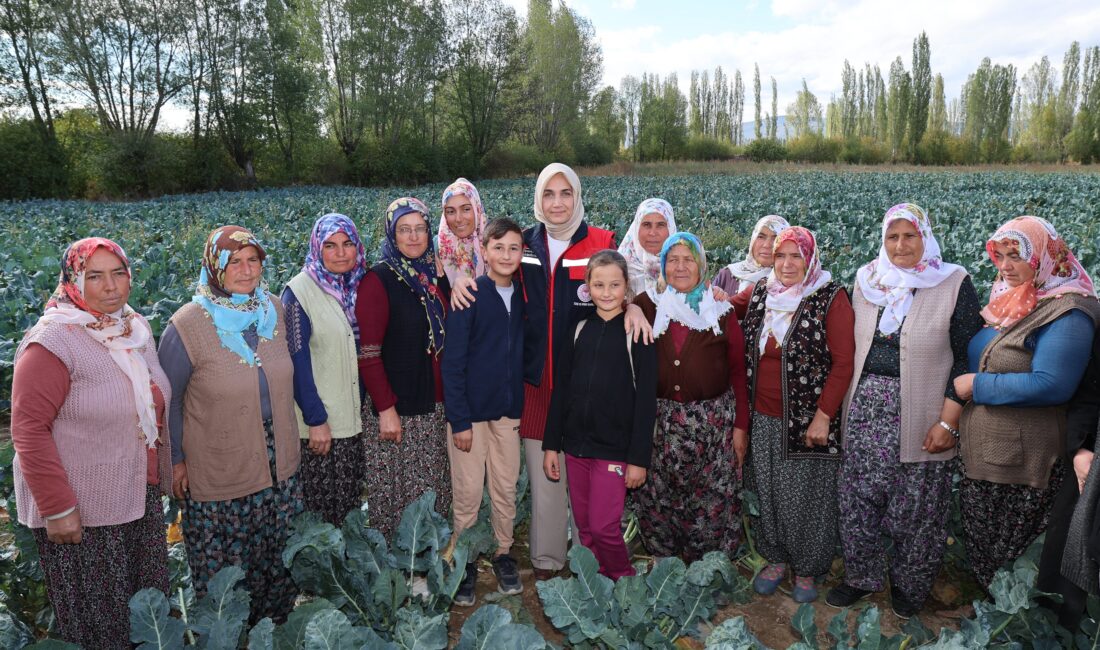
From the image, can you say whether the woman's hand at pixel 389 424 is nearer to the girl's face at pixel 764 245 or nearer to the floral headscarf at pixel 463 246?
the floral headscarf at pixel 463 246

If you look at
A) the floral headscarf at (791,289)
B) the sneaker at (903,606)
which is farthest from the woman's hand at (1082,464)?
the floral headscarf at (791,289)

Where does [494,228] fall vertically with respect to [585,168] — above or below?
below

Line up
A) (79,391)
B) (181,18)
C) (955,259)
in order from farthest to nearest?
(181,18), (955,259), (79,391)

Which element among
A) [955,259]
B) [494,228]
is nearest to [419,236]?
[494,228]

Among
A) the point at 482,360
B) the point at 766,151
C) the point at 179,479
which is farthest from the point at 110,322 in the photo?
the point at 766,151

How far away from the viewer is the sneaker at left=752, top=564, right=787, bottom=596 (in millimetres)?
3527

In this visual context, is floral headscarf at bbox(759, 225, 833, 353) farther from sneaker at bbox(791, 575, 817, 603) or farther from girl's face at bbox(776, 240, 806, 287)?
sneaker at bbox(791, 575, 817, 603)

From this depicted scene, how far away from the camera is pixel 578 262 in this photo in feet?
11.5

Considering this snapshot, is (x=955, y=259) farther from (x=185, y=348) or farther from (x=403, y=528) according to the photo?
(x=185, y=348)

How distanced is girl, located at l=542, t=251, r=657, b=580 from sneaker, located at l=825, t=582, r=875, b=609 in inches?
44.0

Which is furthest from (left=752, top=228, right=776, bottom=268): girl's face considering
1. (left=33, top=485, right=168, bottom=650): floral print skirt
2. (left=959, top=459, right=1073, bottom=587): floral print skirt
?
(left=33, top=485, right=168, bottom=650): floral print skirt

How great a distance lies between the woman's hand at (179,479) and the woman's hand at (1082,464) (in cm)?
365

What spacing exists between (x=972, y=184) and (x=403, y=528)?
1241 inches

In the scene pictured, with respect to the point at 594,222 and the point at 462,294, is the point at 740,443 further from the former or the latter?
the point at 594,222
